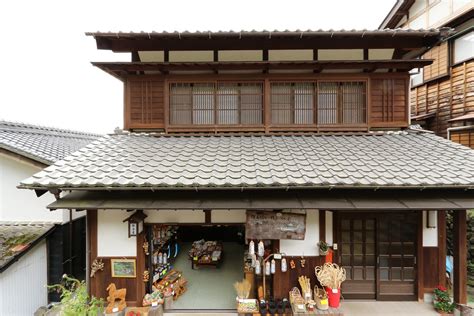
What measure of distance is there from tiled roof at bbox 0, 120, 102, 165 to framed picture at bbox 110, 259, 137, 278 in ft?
13.5

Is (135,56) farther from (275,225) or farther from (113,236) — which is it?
(275,225)

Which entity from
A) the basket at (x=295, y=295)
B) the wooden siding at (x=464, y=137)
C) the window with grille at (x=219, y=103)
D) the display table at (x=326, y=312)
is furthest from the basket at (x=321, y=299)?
the wooden siding at (x=464, y=137)

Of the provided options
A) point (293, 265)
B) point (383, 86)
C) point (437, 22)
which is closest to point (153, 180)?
point (293, 265)

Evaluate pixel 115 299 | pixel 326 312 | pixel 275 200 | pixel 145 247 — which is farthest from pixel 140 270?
pixel 326 312

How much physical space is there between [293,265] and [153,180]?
4.24 metres

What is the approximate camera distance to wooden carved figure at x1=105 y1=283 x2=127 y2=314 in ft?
18.7

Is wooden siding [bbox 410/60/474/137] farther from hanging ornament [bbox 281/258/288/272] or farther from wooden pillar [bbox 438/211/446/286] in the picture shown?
hanging ornament [bbox 281/258/288/272]

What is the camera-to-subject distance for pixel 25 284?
23.1 feet

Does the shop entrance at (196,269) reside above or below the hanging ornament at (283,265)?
below

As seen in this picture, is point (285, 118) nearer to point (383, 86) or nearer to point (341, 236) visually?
point (383, 86)

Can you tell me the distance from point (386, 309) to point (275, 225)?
3818 mm

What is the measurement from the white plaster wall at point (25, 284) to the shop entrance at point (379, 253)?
9.39 m

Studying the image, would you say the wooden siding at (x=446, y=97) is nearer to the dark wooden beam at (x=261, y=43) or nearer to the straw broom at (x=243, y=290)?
the dark wooden beam at (x=261, y=43)

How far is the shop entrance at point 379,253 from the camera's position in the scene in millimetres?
6562
